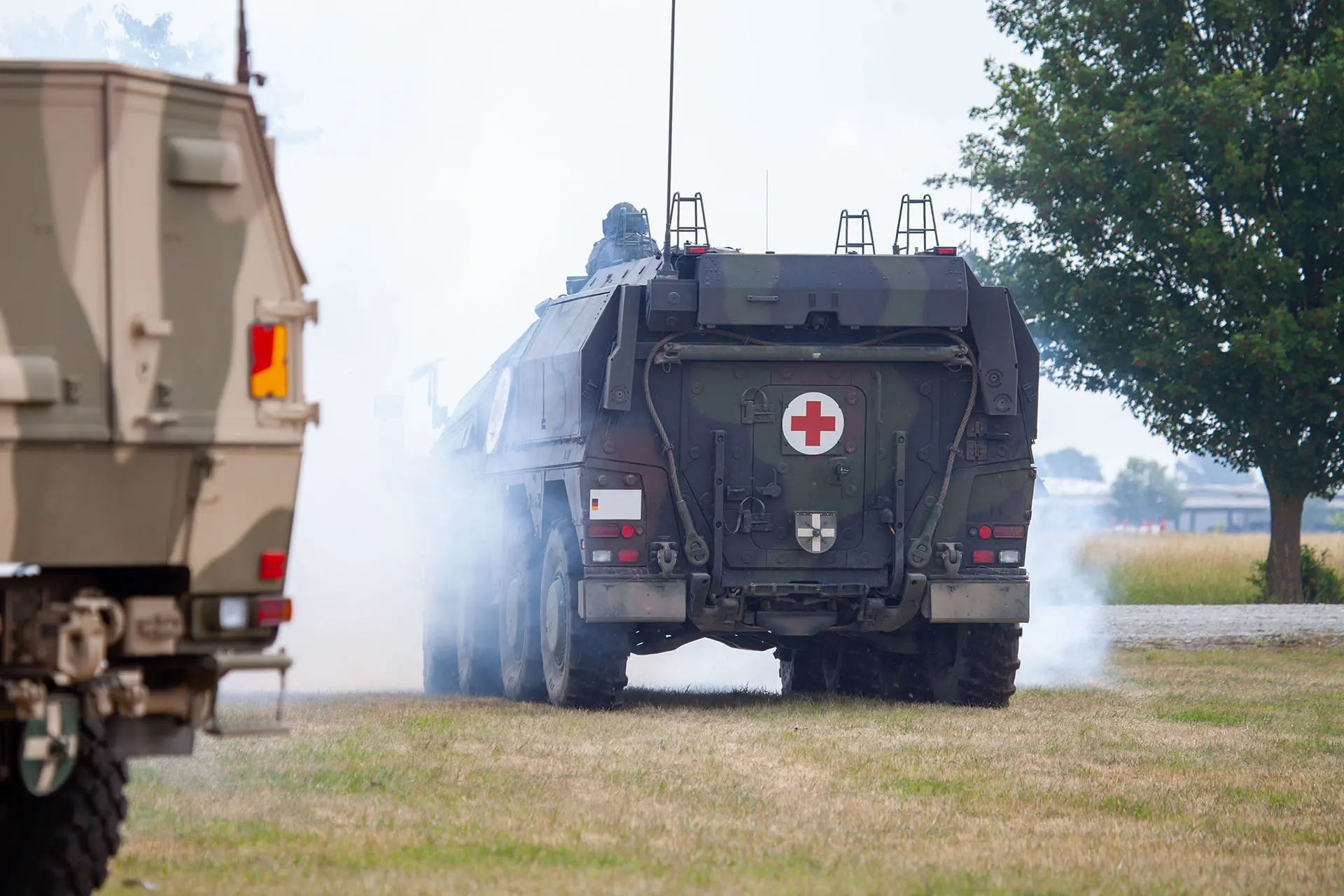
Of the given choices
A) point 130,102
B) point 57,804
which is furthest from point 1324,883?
point 130,102

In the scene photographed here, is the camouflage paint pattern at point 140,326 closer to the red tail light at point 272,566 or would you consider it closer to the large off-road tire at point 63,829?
the red tail light at point 272,566

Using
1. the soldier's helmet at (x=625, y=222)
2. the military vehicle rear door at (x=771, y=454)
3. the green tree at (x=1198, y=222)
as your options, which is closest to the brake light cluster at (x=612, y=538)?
the military vehicle rear door at (x=771, y=454)

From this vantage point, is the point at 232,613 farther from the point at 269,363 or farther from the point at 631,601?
the point at 631,601

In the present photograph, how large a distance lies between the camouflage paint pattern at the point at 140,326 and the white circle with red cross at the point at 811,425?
26.6 feet

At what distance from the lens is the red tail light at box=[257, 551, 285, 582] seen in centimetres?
719

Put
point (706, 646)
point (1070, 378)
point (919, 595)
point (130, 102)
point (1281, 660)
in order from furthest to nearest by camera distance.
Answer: point (1070, 378) → point (706, 646) → point (1281, 660) → point (919, 595) → point (130, 102)

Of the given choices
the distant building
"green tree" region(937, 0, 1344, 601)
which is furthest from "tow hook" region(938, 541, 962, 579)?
the distant building

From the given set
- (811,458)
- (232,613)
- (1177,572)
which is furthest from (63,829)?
(1177,572)

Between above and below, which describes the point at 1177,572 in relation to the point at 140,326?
below

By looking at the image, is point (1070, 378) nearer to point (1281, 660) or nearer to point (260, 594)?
point (1281, 660)

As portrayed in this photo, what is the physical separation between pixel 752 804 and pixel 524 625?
6.59 meters

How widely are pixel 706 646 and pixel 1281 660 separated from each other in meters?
6.27

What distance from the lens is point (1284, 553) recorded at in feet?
96.5

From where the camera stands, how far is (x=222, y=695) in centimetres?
1889
